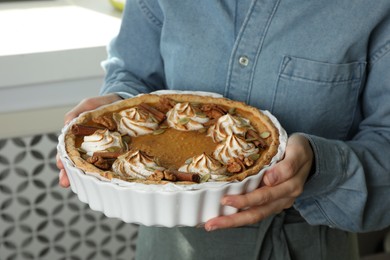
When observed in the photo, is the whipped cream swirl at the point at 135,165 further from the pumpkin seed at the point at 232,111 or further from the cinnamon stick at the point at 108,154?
the pumpkin seed at the point at 232,111

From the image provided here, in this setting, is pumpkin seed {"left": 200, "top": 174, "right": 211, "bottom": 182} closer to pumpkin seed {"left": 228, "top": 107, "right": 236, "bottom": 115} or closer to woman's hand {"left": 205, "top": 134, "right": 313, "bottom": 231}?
woman's hand {"left": 205, "top": 134, "right": 313, "bottom": 231}

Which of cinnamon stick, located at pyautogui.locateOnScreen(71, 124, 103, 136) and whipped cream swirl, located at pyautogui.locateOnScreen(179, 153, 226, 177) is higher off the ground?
whipped cream swirl, located at pyautogui.locateOnScreen(179, 153, 226, 177)

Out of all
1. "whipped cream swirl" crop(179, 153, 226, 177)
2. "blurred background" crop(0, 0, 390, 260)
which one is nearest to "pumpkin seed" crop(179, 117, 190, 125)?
"whipped cream swirl" crop(179, 153, 226, 177)

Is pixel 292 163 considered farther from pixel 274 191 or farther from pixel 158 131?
pixel 158 131

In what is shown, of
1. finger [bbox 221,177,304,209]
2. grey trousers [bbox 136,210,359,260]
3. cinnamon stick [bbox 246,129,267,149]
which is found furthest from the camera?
grey trousers [bbox 136,210,359,260]

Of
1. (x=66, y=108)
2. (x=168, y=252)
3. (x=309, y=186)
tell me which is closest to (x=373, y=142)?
(x=309, y=186)

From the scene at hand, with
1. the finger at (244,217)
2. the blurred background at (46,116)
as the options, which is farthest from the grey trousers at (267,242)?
the blurred background at (46,116)

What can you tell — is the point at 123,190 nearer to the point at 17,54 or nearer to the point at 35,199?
the point at 17,54
